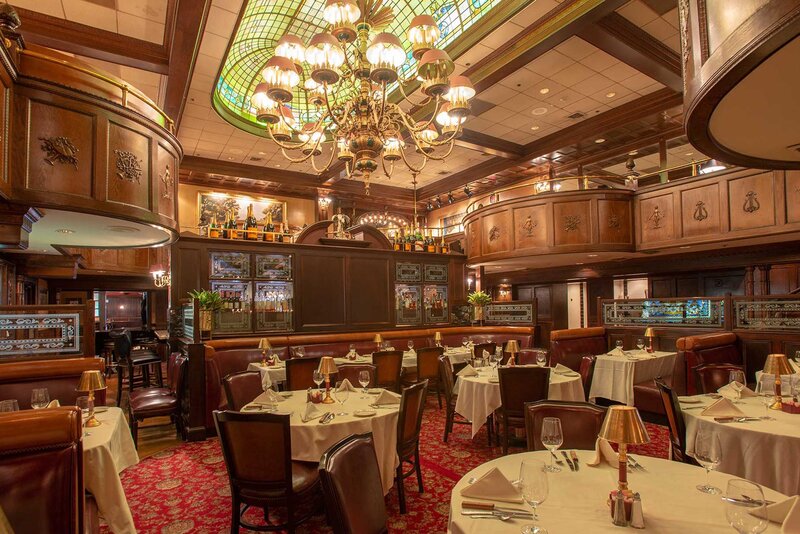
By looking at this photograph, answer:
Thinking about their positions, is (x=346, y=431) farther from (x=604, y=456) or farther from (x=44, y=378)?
(x=44, y=378)

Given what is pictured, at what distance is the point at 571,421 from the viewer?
2.67 metres

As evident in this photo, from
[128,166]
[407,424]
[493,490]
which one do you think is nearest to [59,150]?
[128,166]

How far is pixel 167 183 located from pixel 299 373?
2472 mm

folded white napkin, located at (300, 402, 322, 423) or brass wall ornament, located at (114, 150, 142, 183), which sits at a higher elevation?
brass wall ornament, located at (114, 150, 142, 183)

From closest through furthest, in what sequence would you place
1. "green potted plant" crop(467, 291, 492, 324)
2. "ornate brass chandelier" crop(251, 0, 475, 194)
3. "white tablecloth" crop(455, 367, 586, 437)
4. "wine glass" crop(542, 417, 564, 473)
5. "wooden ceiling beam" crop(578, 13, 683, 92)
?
"wine glass" crop(542, 417, 564, 473)
"white tablecloth" crop(455, 367, 586, 437)
"ornate brass chandelier" crop(251, 0, 475, 194)
"wooden ceiling beam" crop(578, 13, 683, 92)
"green potted plant" crop(467, 291, 492, 324)

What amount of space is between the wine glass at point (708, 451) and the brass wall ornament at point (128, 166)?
15.2 ft

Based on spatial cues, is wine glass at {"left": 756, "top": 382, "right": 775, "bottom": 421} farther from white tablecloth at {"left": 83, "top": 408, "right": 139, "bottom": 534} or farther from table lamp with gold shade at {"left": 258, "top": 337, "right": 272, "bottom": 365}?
table lamp with gold shade at {"left": 258, "top": 337, "right": 272, "bottom": 365}

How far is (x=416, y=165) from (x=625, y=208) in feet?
20.5

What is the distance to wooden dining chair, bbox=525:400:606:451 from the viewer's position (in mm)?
2613

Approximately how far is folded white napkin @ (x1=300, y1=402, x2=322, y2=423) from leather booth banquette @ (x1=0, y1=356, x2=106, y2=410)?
7.52ft

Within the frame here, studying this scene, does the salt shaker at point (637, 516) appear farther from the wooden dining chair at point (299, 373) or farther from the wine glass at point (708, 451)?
the wooden dining chair at point (299, 373)

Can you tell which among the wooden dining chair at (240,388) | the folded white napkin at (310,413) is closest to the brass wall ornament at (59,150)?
the wooden dining chair at (240,388)

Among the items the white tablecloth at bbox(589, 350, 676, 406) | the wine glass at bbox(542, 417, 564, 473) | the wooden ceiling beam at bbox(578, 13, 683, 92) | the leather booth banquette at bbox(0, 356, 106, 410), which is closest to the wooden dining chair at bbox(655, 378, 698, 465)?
the wine glass at bbox(542, 417, 564, 473)

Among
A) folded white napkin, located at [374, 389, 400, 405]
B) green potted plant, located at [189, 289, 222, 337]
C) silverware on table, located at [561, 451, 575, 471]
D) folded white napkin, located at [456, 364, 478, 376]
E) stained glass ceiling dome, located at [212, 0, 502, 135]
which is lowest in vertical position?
folded white napkin, located at [456, 364, 478, 376]
